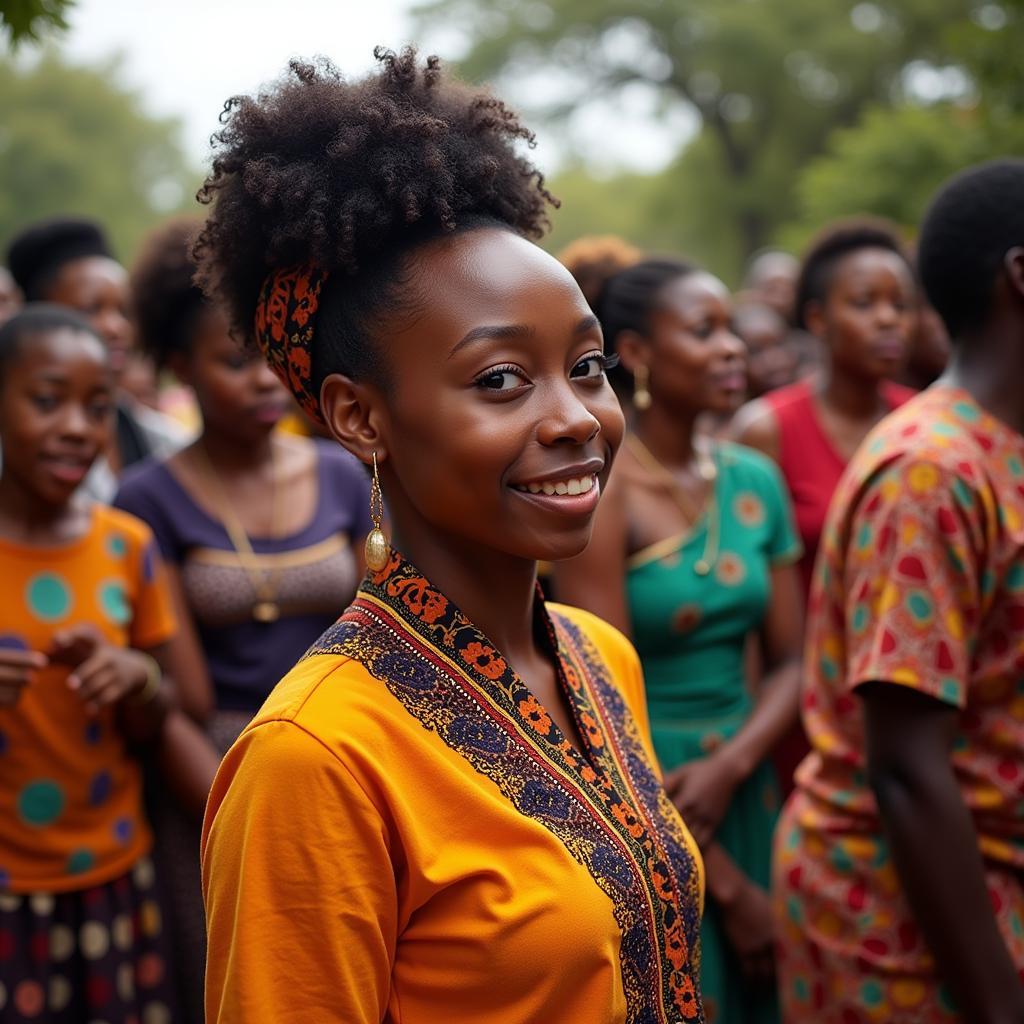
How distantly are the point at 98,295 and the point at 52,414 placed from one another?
5.50 ft

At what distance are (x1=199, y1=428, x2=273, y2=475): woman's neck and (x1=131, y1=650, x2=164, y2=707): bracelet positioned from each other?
2.41 feet

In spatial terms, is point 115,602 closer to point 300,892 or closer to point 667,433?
point 667,433

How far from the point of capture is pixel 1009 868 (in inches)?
91.7

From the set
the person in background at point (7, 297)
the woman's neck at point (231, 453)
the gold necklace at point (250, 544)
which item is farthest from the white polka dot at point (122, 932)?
the person in background at point (7, 297)

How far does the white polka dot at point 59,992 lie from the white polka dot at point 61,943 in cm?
4

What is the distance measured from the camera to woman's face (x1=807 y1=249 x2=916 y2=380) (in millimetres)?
4688

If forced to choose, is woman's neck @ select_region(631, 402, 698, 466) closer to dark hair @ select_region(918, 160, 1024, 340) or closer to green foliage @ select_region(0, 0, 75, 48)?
dark hair @ select_region(918, 160, 1024, 340)

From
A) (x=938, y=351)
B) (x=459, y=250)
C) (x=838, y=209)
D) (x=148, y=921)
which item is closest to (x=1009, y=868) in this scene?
(x=459, y=250)

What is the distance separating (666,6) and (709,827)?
32.2 metres

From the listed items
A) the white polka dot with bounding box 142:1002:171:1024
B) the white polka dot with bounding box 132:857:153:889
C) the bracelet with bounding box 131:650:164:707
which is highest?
the bracelet with bounding box 131:650:164:707

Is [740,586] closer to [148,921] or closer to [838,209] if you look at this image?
[148,921]

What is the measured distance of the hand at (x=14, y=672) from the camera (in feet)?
9.22

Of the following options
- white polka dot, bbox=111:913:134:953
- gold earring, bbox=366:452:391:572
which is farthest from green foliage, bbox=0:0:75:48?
white polka dot, bbox=111:913:134:953

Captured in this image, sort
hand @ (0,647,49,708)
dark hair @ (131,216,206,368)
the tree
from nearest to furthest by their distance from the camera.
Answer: hand @ (0,647,49,708), dark hair @ (131,216,206,368), the tree
